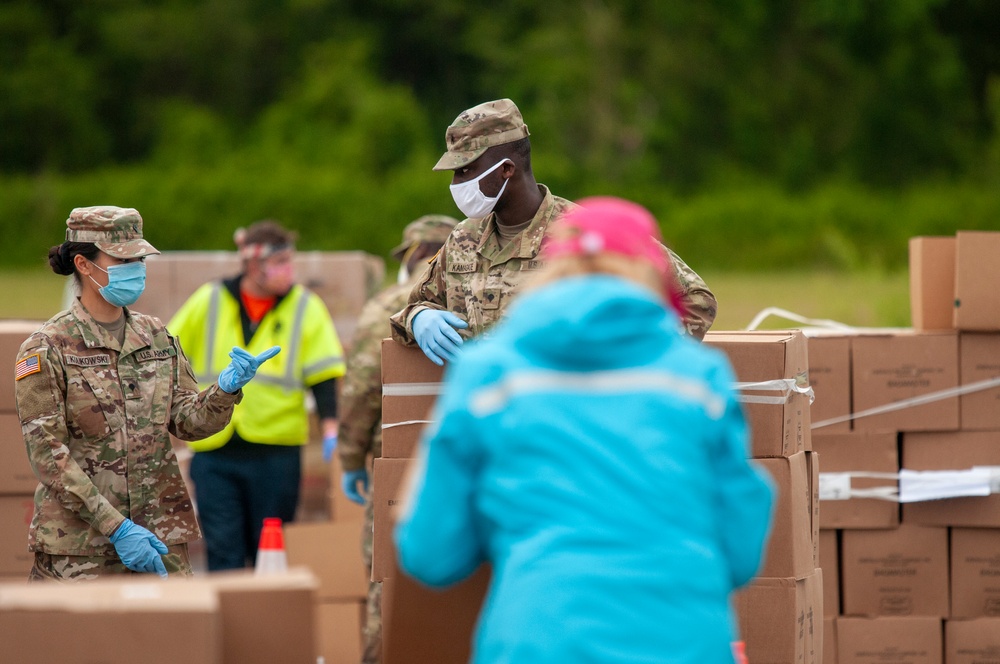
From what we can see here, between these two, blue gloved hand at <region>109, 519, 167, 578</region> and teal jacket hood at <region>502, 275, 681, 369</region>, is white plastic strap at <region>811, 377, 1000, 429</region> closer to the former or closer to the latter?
blue gloved hand at <region>109, 519, 167, 578</region>

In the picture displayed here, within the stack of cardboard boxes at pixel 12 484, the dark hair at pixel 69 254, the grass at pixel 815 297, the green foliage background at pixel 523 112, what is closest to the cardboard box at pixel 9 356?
the stack of cardboard boxes at pixel 12 484

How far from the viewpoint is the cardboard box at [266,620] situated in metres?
2.89

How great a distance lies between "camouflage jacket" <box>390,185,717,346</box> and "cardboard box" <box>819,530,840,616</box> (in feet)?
6.46

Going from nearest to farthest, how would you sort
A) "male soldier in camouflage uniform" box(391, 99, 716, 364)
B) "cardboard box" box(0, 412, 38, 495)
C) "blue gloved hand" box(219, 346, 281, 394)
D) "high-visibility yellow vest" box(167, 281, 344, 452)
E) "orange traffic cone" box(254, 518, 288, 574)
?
"male soldier in camouflage uniform" box(391, 99, 716, 364)
"blue gloved hand" box(219, 346, 281, 394)
"orange traffic cone" box(254, 518, 288, 574)
"cardboard box" box(0, 412, 38, 495)
"high-visibility yellow vest" box(167, 281, 344, 452)

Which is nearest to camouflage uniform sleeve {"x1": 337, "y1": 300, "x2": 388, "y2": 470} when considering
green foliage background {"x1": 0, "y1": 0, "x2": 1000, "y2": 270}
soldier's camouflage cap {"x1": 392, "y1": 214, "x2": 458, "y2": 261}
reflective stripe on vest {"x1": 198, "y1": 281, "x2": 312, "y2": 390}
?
soldier's camouflage cap {"x1": 392, "y1": 214, "x2": 458, "y2": 261}

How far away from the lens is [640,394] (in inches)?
95.9

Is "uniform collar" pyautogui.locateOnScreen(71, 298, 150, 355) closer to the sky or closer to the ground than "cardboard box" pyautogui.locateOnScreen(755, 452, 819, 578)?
closer to the sky

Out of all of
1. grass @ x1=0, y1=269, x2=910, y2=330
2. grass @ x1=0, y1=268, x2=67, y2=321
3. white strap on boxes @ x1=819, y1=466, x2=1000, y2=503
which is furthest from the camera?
grass @ x1=0, y1=268, x2=67, y2=321

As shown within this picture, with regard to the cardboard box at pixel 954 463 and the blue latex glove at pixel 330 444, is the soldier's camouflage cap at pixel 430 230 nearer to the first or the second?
the blue latex glove at pixel 330 444

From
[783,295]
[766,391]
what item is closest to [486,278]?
[766,391]

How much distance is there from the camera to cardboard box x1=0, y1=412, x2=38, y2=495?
539 centimetres

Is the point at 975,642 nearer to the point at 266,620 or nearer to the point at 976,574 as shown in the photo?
the point at 976,574

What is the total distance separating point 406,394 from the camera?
4105 mm

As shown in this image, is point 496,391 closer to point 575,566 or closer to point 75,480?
point 575,566
